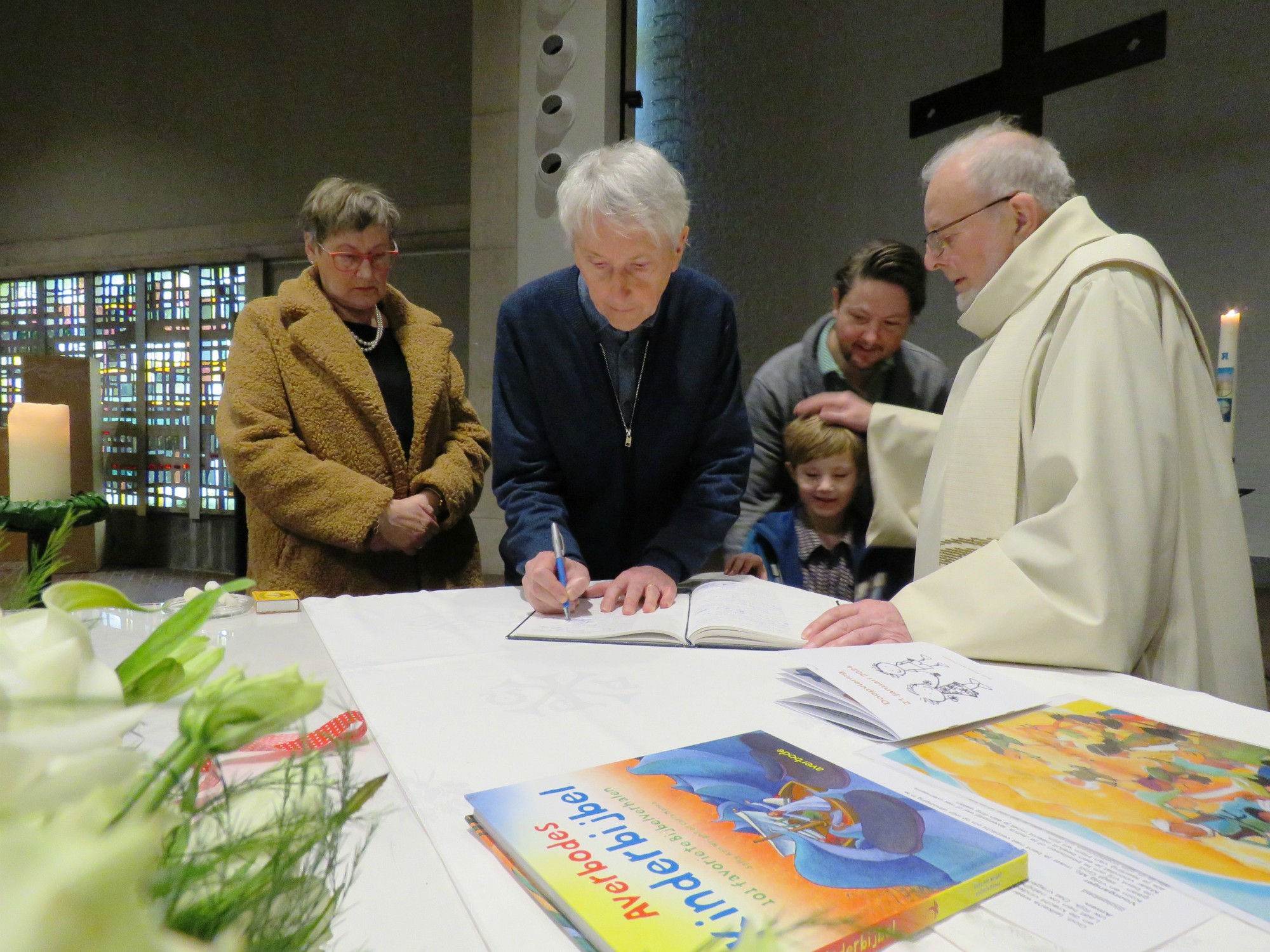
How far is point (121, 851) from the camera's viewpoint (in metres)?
0.19

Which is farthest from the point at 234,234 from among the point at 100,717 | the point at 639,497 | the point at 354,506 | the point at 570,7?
the point at 100,717

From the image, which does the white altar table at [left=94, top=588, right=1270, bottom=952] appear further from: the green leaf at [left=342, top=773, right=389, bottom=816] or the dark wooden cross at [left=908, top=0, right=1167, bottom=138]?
the dark wooden cross at [left=908, top=0, right=1167, bottom=138]

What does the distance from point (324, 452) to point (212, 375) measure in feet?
5.07

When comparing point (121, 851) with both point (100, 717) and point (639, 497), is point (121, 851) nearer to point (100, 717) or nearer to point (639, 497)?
point (100, 717)

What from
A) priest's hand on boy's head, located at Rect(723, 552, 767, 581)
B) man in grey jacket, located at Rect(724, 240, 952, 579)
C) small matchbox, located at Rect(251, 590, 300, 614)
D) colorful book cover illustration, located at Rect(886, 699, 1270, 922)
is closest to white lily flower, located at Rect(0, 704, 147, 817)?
colorful book cover illustration, located at Rect(886, 699, 1270, 922)

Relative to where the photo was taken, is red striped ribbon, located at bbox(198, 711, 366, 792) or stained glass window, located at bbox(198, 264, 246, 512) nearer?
red striped ribbon, located at bbox(198, 711, 366, 792)

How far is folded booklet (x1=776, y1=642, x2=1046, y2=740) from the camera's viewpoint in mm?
953

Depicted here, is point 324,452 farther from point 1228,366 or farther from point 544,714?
point 1228,366

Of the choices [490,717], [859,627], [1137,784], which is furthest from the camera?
[859,627]

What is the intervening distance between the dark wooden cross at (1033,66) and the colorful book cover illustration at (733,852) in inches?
112

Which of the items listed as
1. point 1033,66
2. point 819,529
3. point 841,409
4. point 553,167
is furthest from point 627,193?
point 553,167

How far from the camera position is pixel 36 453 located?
159 cm

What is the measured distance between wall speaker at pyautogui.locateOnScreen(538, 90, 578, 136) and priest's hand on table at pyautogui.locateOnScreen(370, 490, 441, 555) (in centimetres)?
220

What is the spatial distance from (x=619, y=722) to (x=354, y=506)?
129 cm
